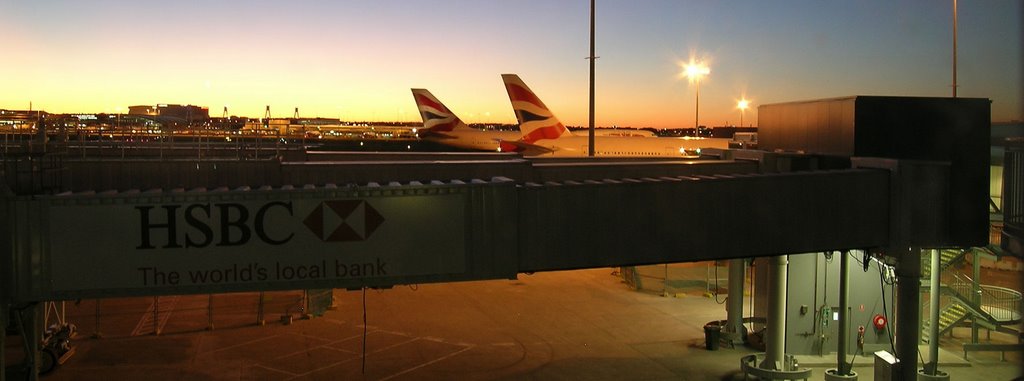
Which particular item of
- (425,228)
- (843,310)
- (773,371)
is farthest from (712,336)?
(425,228)

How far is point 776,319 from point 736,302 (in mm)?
4158

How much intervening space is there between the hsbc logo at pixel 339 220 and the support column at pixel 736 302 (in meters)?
15.4

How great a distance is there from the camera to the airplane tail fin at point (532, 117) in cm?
6406

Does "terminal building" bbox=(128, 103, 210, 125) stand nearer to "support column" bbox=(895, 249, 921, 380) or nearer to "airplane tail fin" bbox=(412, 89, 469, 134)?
"support column" bbox=(895, 249, 921, 380)

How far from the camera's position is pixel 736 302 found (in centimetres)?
2670

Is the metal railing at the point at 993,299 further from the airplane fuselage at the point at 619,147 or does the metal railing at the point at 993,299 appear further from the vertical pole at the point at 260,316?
the airplane fuselage at the point at 619,147

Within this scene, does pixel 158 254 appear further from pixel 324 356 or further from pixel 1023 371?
pixel 1023 371

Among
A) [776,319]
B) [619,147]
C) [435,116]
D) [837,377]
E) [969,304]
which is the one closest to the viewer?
[837,377]

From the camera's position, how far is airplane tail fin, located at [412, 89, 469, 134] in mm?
87312

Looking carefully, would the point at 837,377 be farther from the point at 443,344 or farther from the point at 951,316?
the point at 443,344

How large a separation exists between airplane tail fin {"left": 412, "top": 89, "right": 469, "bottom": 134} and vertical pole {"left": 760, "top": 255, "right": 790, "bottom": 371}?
221ft

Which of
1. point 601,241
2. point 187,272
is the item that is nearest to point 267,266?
point 187,272

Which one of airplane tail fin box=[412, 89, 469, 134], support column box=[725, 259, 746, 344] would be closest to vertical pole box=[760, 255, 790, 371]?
support column box=[725, 259, 746, 344]

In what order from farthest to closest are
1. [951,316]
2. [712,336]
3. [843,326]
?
1. [951,316]
2. [712,336]
3. [843,326]
